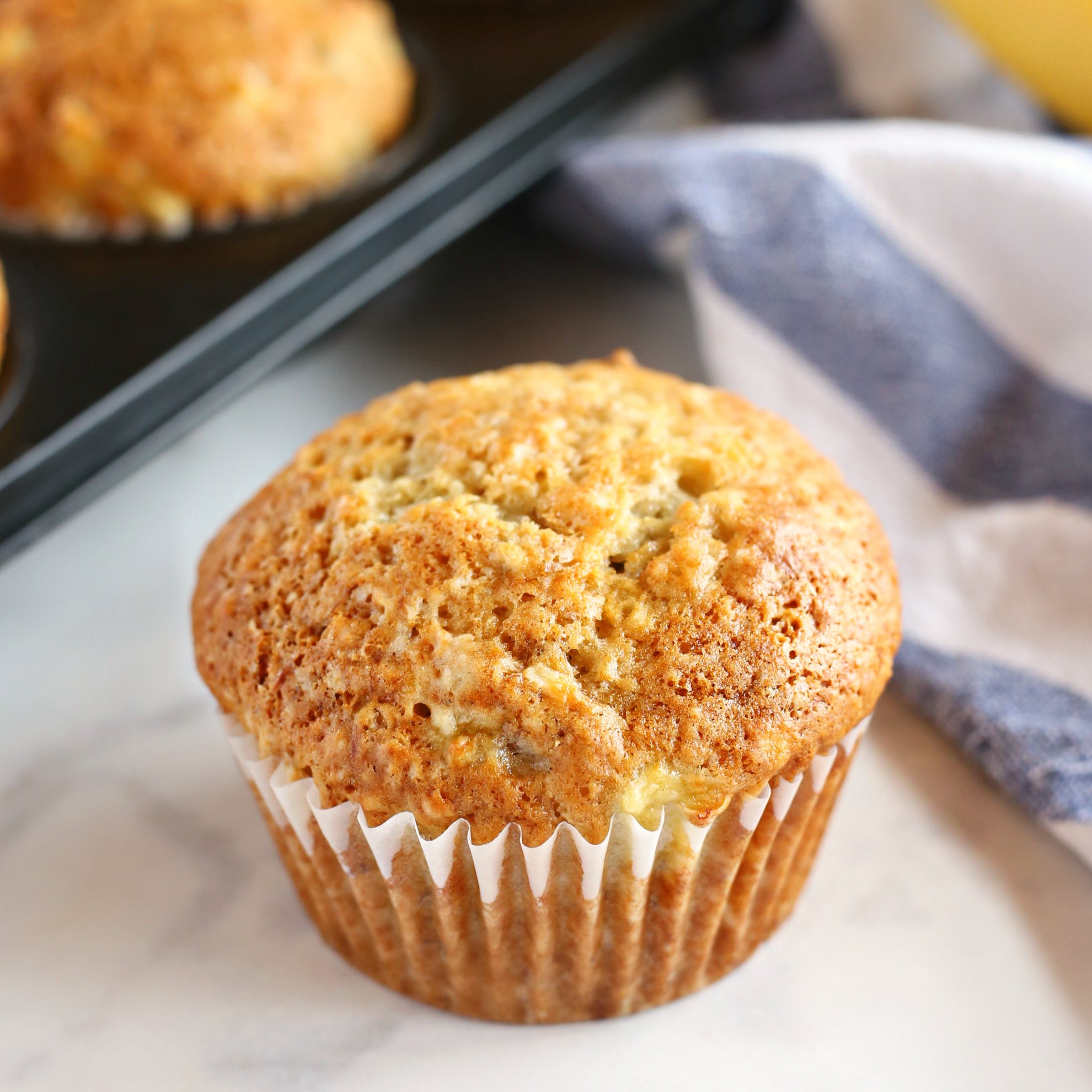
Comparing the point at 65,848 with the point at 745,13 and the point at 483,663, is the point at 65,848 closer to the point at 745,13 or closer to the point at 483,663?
the point at 483,663

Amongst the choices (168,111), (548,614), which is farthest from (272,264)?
(548,614)

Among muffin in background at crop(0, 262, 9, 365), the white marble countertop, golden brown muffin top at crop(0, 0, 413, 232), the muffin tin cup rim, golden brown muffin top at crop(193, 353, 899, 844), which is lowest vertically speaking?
the white marble countertop

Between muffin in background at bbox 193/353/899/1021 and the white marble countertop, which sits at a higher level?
muffin in background at bbox 193/353/899/1021

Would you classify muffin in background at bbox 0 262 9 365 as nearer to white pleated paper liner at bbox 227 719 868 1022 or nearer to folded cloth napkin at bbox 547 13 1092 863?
white pleated paper liner at bbox 227 719 868 1022

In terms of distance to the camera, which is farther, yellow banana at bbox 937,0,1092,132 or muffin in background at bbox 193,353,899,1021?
yellow banana at bbox 937,0,1092,132

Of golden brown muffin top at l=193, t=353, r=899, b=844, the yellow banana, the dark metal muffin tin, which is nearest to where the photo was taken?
golden brown muffin top at l=193, t=353, r=899, b=844

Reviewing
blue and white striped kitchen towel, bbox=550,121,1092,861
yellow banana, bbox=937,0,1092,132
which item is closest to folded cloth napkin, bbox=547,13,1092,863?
blue and white striped kitchen towel, bbox=550,121,1092,861

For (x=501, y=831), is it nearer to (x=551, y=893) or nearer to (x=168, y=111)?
(x=551, y=893)
